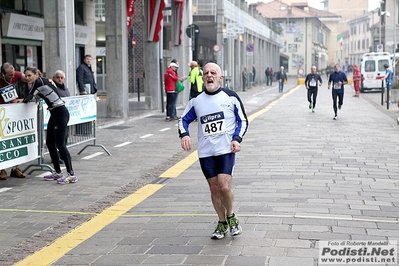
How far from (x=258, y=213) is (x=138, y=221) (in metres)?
1.32

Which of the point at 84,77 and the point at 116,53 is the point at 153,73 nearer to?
the point at 116,53

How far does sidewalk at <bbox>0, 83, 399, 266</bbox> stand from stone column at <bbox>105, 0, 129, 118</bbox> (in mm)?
5865

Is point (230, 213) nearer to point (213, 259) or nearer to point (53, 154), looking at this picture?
point (213, 259)

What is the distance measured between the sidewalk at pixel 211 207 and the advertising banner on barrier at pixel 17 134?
0.41 metres

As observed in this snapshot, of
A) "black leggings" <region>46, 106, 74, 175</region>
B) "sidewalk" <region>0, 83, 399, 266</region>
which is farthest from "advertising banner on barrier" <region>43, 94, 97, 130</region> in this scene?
"black leggings" <region>46, 106, 74, 175</region>

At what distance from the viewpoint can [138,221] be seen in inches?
283

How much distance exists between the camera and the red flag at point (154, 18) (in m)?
23.8

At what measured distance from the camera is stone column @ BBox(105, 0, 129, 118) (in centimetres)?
1983

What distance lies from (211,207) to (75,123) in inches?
189

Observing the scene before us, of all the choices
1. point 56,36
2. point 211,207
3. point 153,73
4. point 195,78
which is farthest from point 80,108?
point 153,73

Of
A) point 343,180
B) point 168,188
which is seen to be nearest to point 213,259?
point 168,188

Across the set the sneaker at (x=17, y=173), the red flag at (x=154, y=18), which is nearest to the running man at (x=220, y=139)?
the sneaker at (x=17, y=173)

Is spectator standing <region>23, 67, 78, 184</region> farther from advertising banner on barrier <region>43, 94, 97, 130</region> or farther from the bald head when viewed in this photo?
the bald head

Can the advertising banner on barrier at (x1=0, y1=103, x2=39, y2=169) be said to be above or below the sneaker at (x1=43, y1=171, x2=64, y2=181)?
above
